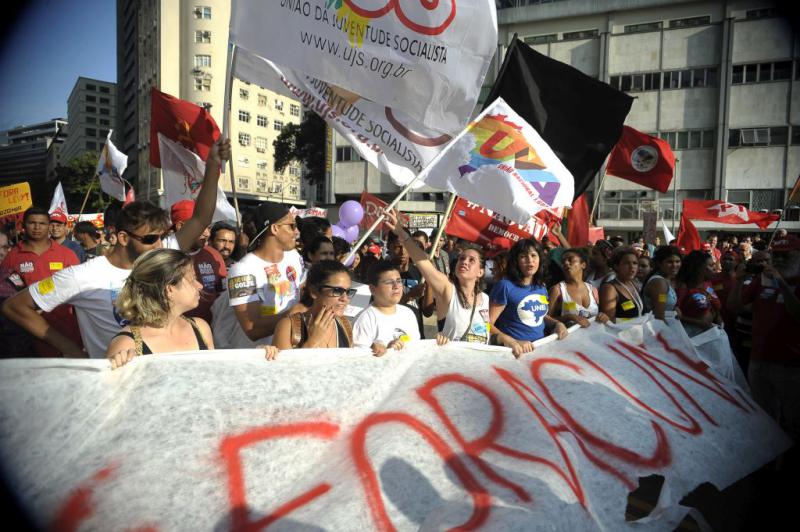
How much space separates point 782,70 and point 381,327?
36718 mm

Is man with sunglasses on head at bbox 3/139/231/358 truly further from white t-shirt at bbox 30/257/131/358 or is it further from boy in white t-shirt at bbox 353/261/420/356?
boy in white t-shirt at bbox 353/261/420/356

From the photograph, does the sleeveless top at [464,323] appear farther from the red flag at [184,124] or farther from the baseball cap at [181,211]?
the baseball cap at [181,211]

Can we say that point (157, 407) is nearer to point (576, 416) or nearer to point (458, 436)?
point (458, 436)

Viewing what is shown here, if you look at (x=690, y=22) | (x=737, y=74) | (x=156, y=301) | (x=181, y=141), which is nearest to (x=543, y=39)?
(x=690, y=22)

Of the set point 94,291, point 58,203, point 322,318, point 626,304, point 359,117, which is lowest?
point 626,304

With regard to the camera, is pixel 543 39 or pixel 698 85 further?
pixel 543 39

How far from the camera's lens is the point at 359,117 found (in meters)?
3.97

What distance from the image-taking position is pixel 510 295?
414 cm

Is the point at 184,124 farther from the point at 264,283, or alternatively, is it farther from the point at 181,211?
the point at 264,283

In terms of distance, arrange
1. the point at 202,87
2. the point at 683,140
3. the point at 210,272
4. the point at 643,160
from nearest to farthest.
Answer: the point at 210,272 → the point at 643,160 → the point at 683,140 → the point at 202,87

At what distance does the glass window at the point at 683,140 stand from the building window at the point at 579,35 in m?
8.41

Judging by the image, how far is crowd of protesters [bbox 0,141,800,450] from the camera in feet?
8.41

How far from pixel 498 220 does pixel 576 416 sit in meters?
3.83

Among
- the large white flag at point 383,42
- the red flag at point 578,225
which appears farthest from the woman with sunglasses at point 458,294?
the red flag at point 578,225
